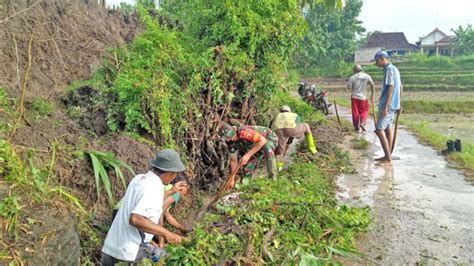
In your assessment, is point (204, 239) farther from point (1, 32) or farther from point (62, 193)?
point (1, 32)

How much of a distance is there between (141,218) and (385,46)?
58.2m

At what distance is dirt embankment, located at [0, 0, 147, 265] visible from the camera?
3.49m

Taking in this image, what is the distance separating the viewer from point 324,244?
422 cm

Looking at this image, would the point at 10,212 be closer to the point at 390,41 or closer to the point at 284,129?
the point at 284,129

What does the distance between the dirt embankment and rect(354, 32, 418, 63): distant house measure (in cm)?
5026

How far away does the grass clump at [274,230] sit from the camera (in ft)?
12.1

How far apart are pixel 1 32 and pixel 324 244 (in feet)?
18.1

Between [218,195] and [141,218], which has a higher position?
[141,218]

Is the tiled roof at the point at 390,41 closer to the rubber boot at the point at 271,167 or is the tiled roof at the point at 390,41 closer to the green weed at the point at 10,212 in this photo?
the rubber boot at the point at 271,167

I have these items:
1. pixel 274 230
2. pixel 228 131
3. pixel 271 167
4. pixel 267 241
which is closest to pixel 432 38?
pixel 271 167

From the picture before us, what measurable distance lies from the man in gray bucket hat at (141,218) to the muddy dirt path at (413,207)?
6.73ft

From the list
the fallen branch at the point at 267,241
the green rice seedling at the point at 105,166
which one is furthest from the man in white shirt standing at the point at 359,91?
the fallen branch at the point at 267,241

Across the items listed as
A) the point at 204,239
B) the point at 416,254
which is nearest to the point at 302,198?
the point at 416,254

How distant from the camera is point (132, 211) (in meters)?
3.58
